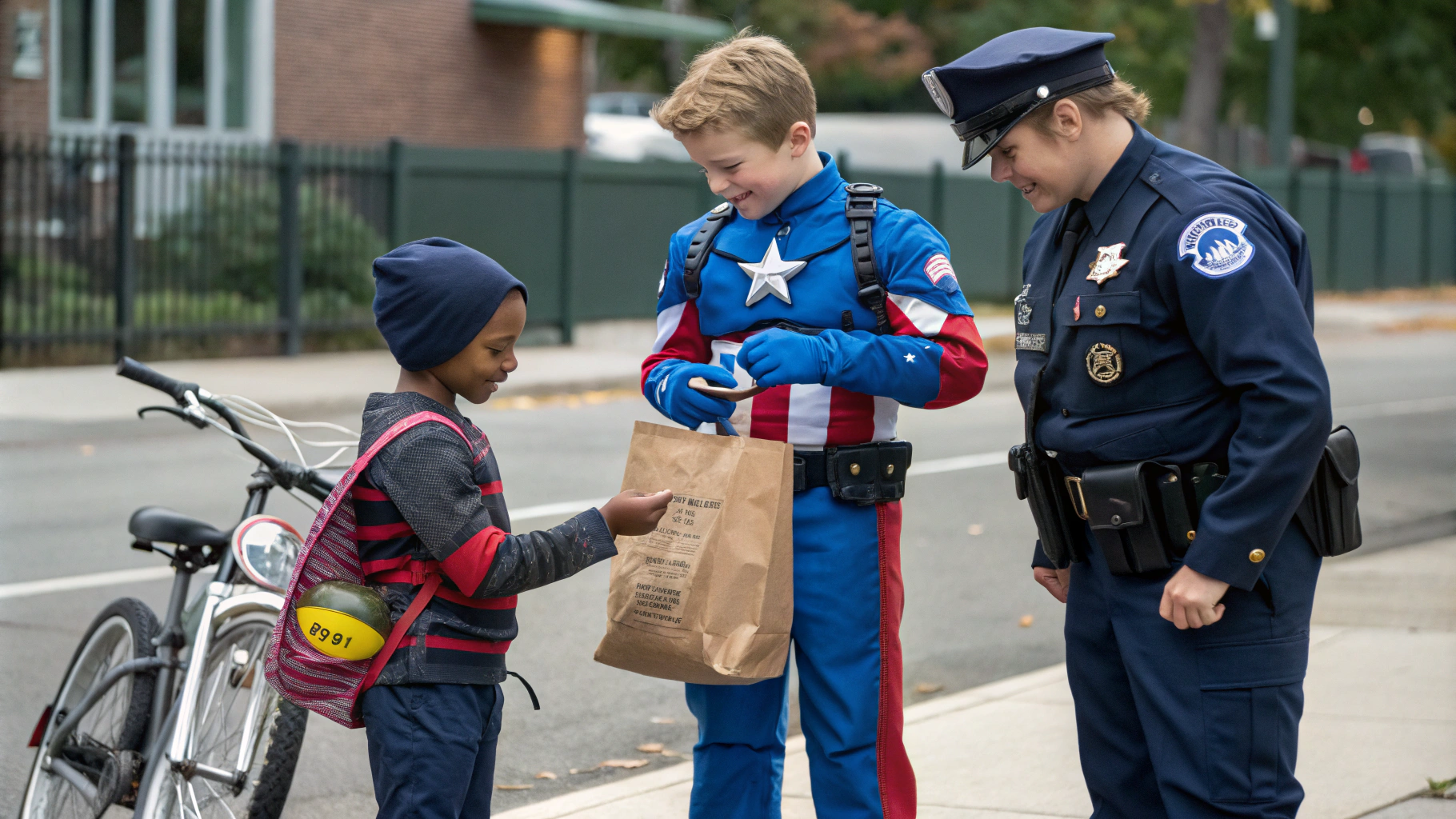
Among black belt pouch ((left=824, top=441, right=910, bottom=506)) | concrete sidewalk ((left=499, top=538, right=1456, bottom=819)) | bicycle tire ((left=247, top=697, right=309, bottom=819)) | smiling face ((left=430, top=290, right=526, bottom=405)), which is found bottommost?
concrete sidewalk ((left=499, top=538, right=1456, bottom=819))

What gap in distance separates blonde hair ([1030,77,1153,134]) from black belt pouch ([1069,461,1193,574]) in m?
0.63

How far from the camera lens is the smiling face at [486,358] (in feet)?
9.57

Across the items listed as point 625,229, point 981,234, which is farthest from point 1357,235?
point 625,229

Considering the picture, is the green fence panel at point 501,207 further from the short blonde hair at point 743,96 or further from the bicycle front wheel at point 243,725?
the short blonde hair at point 743,96

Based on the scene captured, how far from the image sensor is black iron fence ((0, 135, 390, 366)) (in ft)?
47.6

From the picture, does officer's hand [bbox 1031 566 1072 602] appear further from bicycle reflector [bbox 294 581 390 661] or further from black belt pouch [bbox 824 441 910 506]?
bicycle reflector [bbox 294 581 390 661]

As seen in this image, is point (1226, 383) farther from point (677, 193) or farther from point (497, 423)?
point (677, 193)

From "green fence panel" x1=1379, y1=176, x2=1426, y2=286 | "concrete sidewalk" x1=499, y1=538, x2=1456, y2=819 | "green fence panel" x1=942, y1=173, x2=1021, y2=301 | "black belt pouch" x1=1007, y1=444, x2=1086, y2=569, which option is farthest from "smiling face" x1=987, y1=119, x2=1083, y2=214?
"green fence panel" x1=1379, y1=176, x2=1426, y2=286

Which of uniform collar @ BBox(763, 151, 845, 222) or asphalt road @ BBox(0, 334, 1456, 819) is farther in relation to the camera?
asphalt road @ BBox(0, 334, 1456, 819)

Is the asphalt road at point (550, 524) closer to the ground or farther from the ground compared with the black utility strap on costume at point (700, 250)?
closer to the ground

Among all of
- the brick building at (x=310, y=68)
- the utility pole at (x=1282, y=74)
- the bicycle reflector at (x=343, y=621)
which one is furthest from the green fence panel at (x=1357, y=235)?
the bicycle reflector at (x=343, y=621)

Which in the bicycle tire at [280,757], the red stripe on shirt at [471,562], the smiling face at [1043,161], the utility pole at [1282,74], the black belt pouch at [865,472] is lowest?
the bicycle tire at [280,757]

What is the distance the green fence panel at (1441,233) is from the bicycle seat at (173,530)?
35.1m

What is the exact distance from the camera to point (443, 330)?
2.88m
